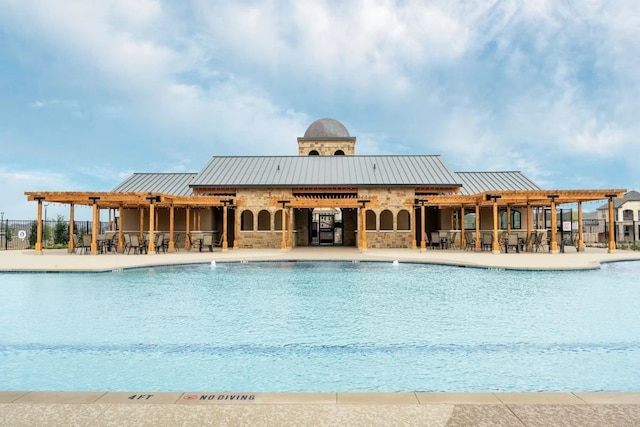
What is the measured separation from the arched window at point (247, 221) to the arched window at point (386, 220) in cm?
736

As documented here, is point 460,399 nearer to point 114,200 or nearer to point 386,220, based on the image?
point 114,200

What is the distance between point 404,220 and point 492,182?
20.6 feet

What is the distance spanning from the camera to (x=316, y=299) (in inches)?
342

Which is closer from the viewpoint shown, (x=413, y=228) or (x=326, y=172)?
(x=413, y=228)

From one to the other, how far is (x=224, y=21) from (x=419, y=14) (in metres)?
6.35

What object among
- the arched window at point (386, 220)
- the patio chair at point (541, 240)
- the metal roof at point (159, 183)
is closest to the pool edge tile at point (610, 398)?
the patio chair at point (541, 240)

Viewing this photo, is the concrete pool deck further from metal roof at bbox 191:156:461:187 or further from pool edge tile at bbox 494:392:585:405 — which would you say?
metal roof at bbox 191:156:461:187

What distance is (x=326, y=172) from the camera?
24328 millimetres

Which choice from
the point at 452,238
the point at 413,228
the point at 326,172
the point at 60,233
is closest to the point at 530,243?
the point at 452,238

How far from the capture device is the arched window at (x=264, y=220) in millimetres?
23609

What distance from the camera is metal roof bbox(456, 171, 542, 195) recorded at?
956 inches

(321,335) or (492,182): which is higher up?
(492,182)

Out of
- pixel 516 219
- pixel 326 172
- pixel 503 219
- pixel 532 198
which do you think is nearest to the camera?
pixel 532 198

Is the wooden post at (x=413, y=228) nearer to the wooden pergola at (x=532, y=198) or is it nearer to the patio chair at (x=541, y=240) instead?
the wooden pergola at (x=532, y=198)
